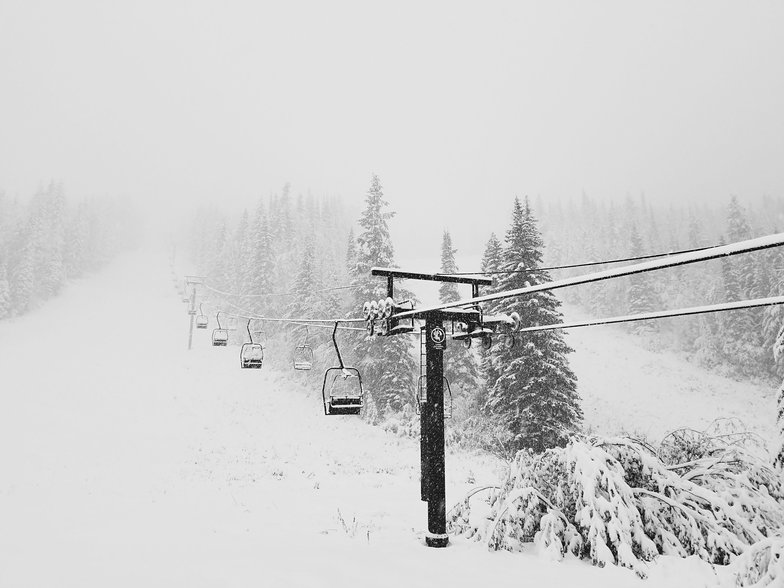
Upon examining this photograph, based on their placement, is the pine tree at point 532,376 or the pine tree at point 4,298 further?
the pine tree at point 4,298

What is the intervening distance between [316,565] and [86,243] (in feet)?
270

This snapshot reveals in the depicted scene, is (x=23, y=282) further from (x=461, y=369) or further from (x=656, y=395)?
(x=656, y=395)

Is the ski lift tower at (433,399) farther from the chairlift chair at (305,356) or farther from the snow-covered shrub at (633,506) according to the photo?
the chairlift chair at (305,356)

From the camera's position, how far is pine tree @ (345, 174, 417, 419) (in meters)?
26.5

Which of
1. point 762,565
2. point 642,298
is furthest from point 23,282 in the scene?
point 642,298

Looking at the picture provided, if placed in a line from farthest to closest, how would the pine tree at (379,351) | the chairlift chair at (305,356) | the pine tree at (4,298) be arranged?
1. the pine tree at (4,298)
2. the pine tree at (379,351)
3. the chairlift chair at (305,356)

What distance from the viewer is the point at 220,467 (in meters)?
19.1

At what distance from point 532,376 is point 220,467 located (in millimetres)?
13913

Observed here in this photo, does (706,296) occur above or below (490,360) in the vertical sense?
above

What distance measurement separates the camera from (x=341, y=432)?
25453 millimetres

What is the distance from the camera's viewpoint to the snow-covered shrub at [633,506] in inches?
290

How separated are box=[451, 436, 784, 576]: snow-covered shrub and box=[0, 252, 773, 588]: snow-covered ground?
45 cm

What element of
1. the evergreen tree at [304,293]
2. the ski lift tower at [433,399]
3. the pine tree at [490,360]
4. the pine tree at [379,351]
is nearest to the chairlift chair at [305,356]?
the pine tree at [379,351]

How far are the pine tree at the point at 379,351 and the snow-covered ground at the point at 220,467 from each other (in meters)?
2.17
